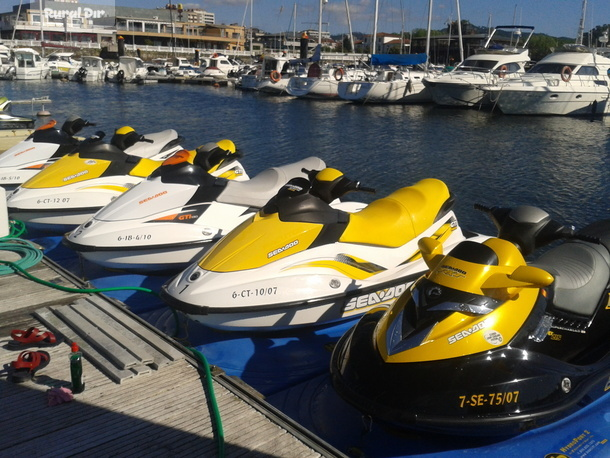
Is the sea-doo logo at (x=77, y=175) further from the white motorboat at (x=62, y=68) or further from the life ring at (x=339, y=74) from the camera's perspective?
the white motorboat at (x=62, y=68)

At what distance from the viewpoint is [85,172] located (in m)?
7.25

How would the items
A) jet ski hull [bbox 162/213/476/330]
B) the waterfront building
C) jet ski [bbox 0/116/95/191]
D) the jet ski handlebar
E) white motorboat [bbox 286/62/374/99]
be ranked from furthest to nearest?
the waterfront building → white motorboat [bbox 286/62/374/99] → jet ski [bbox 0/116/95/191] → jet ski hull [bbox 162/213/476/330] → the jet ski handlebar

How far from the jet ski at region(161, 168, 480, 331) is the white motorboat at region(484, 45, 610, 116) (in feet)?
88.4

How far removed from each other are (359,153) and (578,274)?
50.5 feet

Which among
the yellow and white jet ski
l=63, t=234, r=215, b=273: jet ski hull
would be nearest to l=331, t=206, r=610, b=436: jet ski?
l=63, t=234, r=215, b=273: jet ski hull

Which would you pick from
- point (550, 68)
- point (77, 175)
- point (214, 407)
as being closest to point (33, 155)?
point (77, 175)

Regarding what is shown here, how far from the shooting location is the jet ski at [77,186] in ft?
23.1

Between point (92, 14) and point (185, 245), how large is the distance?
313ft

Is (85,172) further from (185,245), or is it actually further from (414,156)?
(414,156)

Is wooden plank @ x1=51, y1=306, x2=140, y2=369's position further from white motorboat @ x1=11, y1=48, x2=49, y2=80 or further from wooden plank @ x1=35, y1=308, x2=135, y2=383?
white motorboat @ x1=11, y1=48, x2=49, y2=80

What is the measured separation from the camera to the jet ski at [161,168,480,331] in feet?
15.2

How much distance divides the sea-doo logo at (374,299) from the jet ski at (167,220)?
1764 millimetres

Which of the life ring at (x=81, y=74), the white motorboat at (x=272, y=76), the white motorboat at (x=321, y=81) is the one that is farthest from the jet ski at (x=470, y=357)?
the life ring at (x=81, y=74)

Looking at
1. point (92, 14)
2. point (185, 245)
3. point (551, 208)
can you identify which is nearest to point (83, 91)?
point (551, 208)
